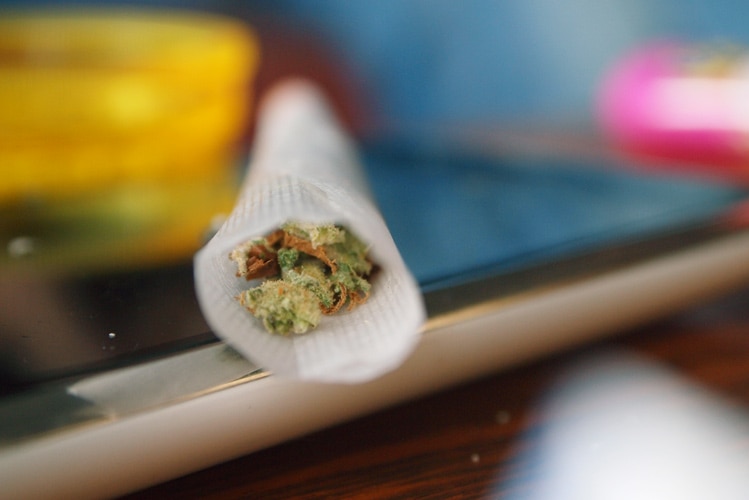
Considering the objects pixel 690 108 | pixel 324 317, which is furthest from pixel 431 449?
pixel 690 108

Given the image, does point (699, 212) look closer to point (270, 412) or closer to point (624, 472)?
point (624, 472)

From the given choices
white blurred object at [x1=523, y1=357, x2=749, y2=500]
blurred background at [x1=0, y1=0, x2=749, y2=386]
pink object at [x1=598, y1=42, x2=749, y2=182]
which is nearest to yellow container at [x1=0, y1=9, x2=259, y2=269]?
blurred background at [x1=0, y1=0, x2=749, y2=386]

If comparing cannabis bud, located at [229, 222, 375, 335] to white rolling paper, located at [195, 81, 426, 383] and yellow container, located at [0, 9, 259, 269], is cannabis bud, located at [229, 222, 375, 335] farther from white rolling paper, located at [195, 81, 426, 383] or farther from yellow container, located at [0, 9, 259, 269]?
yellow container, located at [0, 9, 259, 269]

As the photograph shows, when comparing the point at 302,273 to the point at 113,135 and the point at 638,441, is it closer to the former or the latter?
the point at 638,441

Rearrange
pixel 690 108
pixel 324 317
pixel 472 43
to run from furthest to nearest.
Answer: pixel 472 43 < pixel 690 108 < pixel 324 317

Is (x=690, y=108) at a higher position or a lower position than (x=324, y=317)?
higher

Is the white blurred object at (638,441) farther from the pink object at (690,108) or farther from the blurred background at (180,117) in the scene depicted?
the pink object at (690,108)

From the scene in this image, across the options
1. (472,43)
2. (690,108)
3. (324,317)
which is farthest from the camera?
(472,43)
